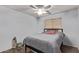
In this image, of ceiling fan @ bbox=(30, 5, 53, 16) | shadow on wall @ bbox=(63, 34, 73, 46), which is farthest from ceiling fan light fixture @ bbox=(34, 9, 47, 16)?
shadow on wall @ bbox=(63, 34, 73, 46)

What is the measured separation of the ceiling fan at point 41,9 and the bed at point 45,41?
164 millimetres

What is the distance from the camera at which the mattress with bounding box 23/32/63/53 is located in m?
1.11

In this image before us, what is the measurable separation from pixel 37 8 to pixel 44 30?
0.22 meters

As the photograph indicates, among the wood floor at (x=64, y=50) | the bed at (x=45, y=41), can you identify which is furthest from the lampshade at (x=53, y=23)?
the wood floor at (x=64, y=50)

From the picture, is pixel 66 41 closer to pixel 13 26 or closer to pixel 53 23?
pixel 53 23

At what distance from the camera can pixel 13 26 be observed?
116 centimetres

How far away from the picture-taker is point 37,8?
1.14 meters

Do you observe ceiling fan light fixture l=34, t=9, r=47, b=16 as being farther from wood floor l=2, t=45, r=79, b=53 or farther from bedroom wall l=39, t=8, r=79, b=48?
wood floor l=2, t=45, r=79, b=53

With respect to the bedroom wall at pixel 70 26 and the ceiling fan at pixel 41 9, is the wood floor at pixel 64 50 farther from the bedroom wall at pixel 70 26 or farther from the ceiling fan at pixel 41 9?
the ceiling fan at pixel 41 9

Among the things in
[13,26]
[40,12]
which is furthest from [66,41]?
[13,26]

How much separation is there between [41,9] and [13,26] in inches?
12.2

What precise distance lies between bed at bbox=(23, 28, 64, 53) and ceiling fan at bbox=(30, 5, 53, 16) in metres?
0.16
